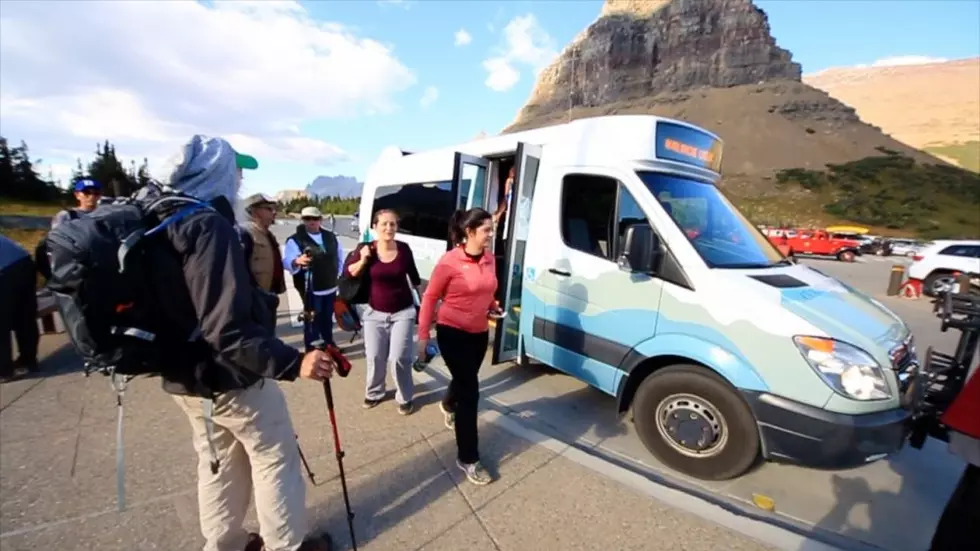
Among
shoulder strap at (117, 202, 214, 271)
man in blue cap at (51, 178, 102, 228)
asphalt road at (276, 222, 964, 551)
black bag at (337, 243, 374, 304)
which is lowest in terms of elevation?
asphalt road at (276, 222, 964, 551)

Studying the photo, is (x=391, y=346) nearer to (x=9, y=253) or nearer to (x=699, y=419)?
(x=699, y=419)

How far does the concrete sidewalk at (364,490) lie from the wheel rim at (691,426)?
0.61 metres

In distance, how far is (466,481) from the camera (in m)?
3.14

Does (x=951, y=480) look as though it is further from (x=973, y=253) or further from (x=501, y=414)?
(x=973, y=253)

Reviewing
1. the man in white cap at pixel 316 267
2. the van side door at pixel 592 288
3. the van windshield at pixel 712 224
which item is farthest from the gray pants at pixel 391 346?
the van windshield at pixel 712 224

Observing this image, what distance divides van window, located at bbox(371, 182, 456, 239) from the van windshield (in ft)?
9.01

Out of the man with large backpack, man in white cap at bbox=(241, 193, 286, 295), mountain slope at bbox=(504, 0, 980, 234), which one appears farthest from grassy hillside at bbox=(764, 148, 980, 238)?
the man with large backpack

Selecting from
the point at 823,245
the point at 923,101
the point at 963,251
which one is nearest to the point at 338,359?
the point at 963,251

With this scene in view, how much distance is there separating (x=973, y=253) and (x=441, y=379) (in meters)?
17.4

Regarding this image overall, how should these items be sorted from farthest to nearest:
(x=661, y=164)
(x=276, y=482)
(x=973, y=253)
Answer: (x=973, y=253) < (x=661, y=164) < (x=276, y=482)

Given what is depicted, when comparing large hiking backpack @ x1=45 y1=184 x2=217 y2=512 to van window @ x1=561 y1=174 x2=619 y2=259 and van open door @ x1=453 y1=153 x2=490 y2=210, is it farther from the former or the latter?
van open door @ x1=453 y1=153 x2=490 y2=210

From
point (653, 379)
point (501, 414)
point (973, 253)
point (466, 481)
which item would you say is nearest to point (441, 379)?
point (501, 414)

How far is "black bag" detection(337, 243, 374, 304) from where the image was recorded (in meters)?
4.14

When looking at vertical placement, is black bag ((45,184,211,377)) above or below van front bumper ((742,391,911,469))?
above
